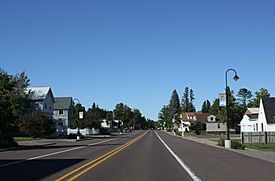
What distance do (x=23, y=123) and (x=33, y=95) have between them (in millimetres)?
18979

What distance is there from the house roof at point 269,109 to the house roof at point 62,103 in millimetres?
48048

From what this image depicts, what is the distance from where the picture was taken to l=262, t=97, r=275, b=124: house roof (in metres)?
58.5

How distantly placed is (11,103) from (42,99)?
18.9m

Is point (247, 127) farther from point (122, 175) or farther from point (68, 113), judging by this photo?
point (122, 175)

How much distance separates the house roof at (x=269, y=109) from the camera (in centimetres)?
5847

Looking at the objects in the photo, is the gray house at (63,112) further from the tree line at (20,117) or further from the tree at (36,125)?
the tree at (36,125)

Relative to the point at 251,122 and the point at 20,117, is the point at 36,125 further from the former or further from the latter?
the point at 251,122

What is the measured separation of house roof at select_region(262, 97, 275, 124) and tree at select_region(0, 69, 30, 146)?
1412 inches

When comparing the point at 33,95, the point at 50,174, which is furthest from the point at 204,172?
the point at 33,95

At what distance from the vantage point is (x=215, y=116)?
11950cm

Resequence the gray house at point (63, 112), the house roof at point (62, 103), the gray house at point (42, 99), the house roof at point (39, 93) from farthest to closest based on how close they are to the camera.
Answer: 1. the house roof at point (62, 103)
2. the gray house at point (63, 112)
3. the house roof at point (39, 93)
4. the gray house at point (42, 99)

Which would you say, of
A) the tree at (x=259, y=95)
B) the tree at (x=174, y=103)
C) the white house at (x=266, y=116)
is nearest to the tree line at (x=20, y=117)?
the white house at (x=266, y=116)

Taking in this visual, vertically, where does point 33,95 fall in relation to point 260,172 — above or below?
above

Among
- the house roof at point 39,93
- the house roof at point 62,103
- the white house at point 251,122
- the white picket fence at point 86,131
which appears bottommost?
the white picket fence at point 86,131
